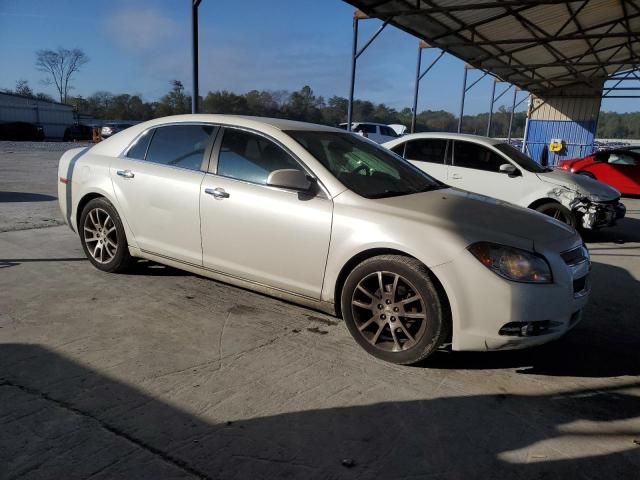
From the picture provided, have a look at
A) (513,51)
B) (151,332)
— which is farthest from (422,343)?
(513,51)

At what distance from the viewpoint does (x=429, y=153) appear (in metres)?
8.21

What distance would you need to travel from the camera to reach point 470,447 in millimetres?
2434

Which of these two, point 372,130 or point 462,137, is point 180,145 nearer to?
point 462,137

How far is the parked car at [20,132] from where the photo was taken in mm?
35875

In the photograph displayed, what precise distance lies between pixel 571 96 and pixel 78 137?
35.3m

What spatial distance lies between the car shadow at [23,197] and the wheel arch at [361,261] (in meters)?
7.49

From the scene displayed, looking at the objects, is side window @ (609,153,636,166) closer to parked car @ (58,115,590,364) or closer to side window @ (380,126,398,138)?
parked car @ (58,115,590,364)

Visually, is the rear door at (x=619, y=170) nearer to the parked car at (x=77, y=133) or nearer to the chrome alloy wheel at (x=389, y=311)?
the chrome alloy wheel at (x=389, y=311)

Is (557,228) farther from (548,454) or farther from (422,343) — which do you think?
(548,454)

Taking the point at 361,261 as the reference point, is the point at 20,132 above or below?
above

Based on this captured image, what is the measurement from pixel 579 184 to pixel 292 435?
6880mm

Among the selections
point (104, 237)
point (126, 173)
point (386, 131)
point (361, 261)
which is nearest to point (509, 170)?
point (361, 261)

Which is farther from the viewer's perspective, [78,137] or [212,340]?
[78,137]

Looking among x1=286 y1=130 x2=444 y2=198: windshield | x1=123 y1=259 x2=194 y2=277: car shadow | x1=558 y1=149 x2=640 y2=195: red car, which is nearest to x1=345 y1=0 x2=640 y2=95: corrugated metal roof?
x1=558 y1=149 x2=640 y2=195: red car
